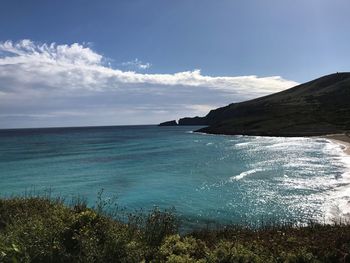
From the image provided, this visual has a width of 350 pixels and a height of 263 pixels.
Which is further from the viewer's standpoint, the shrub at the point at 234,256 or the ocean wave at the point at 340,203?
the ocean wave at the point at 340,203

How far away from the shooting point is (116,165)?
55.7 meters

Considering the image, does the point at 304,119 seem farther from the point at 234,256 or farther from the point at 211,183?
the point at 234,256

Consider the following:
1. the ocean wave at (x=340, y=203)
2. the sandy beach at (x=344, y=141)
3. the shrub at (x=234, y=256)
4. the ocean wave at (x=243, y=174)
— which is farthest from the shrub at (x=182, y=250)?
the sandy beach at (x=344, y=141)

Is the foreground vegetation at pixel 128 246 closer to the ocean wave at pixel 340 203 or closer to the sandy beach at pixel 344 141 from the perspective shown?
the ocean wave at pixel 340 203

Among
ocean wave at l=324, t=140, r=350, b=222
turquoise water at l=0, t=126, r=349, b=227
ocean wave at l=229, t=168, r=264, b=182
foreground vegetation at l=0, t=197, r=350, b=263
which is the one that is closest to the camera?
foreground vegetation at l=0, t=197, r=350, b=263

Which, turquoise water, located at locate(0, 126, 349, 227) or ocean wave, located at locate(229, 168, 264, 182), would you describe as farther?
ocean wave, located at locate(229, 168, 264, 182)

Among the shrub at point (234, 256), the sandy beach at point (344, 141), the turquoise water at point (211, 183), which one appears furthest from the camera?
the sandy beach at point (344, 141)

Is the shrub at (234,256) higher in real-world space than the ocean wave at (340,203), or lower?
higher

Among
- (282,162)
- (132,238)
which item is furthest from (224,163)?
(132,238)

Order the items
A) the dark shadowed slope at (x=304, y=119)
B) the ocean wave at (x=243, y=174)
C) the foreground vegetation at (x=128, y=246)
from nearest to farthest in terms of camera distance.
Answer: the foreground vegetation at (x=128, y=246), the ocean wave at (x=243, y=174), the dark shadowed slope at (x=304, y=119)

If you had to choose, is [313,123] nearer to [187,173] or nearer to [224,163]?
[224,163]

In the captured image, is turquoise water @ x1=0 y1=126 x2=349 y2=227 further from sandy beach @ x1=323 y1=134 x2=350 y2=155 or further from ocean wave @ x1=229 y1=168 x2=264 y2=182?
sandy beach @ x1=323 y1=134 x2=350 y2=155

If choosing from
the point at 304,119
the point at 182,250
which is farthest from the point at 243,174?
the point at 304,119

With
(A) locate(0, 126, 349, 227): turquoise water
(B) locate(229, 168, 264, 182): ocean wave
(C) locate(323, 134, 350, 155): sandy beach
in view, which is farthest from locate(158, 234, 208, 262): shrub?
(C) locate(323, 134, 350, 155): sandy beach
